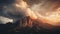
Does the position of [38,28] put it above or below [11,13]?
below

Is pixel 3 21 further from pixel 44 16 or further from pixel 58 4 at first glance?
pixel 58 4

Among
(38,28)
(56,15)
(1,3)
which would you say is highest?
(1,3)

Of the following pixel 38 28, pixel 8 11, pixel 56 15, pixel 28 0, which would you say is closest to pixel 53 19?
pixel 56 15

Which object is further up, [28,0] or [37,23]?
[28,0]

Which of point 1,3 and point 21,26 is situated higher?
point 1,3

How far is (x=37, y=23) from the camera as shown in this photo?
47.4 inches

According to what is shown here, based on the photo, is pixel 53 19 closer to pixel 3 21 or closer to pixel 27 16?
pixel 27 16

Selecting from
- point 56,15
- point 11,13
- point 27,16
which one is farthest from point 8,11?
point 56,15

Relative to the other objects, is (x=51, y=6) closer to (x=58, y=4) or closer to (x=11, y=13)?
(x=58, y=4)

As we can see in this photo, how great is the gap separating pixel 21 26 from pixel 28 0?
218mm

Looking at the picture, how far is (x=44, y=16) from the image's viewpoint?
1236 millimetres

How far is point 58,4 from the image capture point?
1.20m

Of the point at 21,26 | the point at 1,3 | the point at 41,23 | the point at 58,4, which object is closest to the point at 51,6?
the point at 58,4

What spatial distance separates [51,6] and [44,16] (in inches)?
4.0
